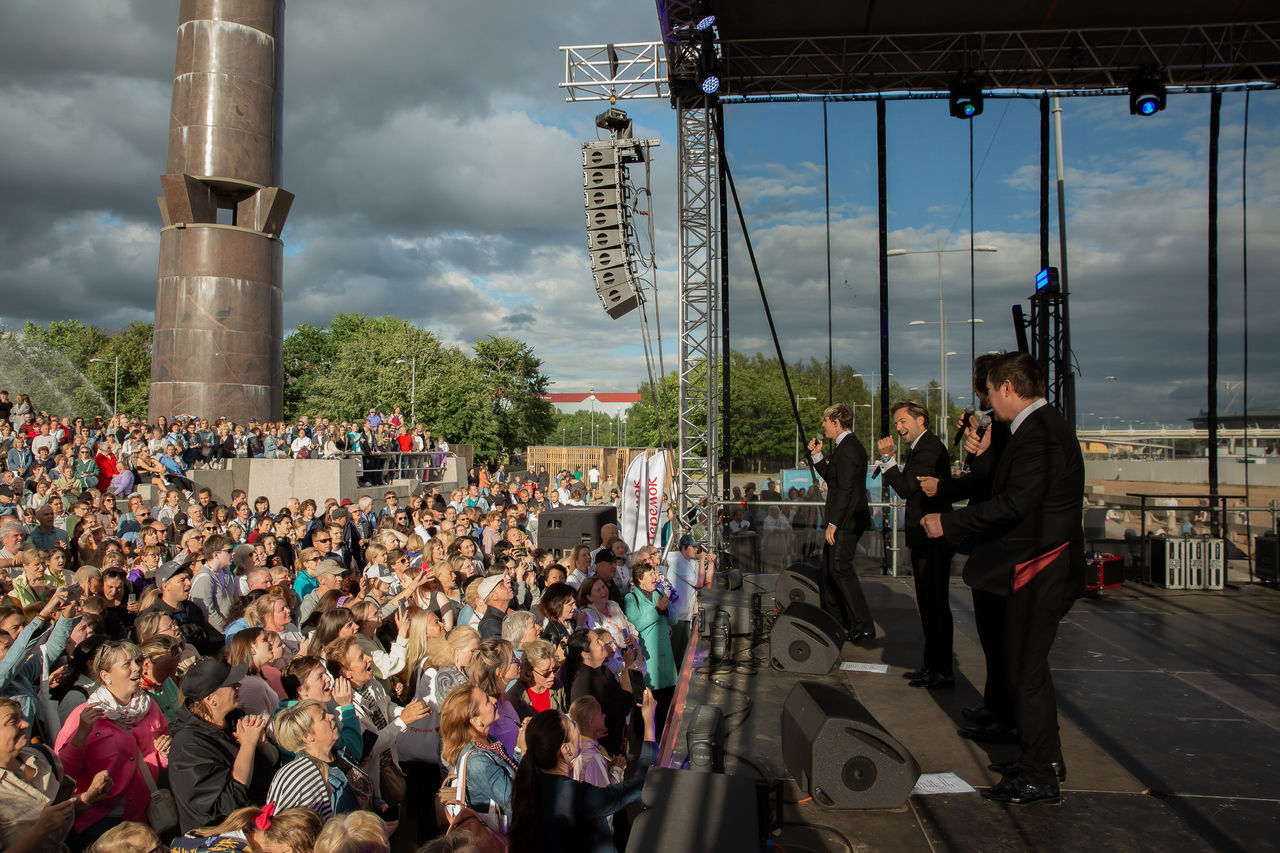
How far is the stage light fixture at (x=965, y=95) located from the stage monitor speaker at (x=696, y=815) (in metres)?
10.0

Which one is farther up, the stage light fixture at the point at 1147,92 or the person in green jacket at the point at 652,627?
the stage light fixture at the point at 1147,92

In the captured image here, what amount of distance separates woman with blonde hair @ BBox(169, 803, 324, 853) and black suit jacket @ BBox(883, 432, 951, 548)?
348 centimetres

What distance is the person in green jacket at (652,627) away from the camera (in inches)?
243

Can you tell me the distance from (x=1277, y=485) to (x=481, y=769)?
32.8 metres

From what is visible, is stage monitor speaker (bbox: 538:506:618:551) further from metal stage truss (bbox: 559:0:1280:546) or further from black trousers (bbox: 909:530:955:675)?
black trousers (bbox: 909:530:955:675)

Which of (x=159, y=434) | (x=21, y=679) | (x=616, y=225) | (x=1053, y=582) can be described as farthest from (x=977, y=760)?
(x=159, y=434)

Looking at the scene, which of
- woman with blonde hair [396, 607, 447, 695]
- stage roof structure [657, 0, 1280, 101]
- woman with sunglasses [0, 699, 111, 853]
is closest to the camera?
woman with sunglasses [0, 699, 111, 853]

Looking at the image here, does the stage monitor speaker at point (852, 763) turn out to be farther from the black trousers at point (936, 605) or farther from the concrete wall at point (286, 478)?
the concrete wall at point (286, 478)

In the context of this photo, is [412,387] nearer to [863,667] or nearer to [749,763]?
[863,667]

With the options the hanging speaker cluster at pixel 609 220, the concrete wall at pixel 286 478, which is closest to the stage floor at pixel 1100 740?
the hanging speaker cluster at pixel 609 220

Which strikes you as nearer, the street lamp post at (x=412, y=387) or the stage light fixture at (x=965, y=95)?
the stage light fixture at (x=965, y=95)

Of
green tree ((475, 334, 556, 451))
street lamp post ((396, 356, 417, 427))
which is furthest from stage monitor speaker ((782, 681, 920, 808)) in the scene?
green tree ((475, 334, 556, 451))

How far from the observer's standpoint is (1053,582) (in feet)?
10.4

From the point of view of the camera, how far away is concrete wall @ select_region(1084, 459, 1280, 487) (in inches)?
1233
